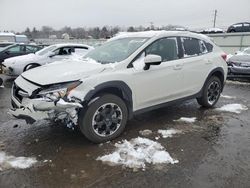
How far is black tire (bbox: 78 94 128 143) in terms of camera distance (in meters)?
4.44

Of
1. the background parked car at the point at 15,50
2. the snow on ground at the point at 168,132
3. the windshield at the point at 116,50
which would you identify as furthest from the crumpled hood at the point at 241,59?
the background parked car at the point at 15,50

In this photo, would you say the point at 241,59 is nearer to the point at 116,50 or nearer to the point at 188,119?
the point at 188,119

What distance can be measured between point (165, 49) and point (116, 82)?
1502 mm

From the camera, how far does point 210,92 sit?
22.5ft

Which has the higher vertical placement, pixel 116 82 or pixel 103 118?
pixel 116 82

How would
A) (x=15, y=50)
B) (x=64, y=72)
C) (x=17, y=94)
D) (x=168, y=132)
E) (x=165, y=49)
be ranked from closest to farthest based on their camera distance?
(x=64, y=72), (x=17, y=94), (x=168, y=132), (x=165, y=49), (x=15, y=50)

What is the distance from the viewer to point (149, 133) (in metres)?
5.20

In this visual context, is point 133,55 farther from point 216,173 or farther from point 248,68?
point 248,68

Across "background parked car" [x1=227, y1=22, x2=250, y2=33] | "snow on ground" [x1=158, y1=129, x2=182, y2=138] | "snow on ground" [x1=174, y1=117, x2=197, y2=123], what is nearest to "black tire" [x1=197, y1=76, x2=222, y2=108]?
"snow on ground" [x1=174, y1=117, x2=197, y2=123]

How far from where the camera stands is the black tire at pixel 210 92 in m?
6.64

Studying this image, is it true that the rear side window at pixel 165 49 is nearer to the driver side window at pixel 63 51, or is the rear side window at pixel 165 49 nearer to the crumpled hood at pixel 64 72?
the crumpled hood at pixel 64 72

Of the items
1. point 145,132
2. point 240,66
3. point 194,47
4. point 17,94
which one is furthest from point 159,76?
point 240,66

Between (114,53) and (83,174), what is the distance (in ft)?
8.21

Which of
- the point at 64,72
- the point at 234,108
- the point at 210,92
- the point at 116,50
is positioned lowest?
the point at 234,108
